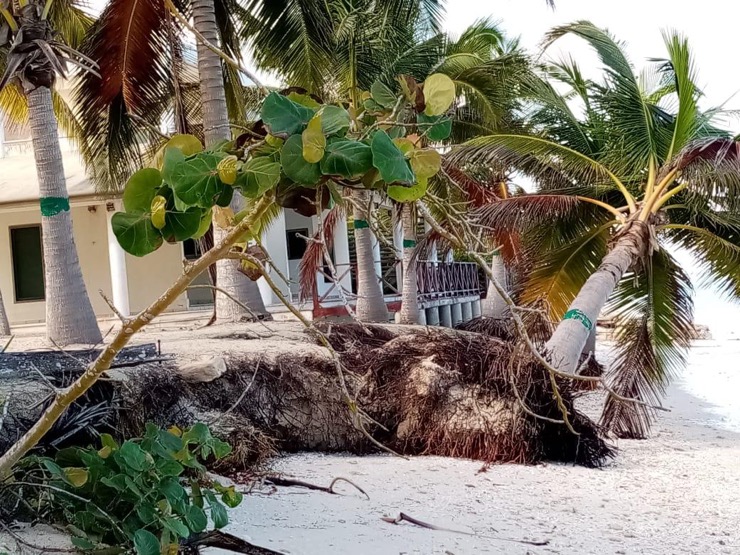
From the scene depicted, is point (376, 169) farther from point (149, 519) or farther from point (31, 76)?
point (31, 76)

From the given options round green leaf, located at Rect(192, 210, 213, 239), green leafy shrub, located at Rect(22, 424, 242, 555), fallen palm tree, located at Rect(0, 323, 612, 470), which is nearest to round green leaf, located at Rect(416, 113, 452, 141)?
round green leaf, located at Rect(192, 210, 213, 239)

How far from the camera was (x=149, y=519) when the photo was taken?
8.45ft

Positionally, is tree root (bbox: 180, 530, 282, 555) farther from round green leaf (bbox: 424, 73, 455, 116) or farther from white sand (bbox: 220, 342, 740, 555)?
round green leaf (bbox: 424, 73, 455, 116)

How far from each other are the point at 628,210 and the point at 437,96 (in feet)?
28.9

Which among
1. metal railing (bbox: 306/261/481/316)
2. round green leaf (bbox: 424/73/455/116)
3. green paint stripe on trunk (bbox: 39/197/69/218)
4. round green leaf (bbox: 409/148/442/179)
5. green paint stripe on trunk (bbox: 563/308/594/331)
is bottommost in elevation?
green paint stripe on trunk (bbox: 563/308/594/331)

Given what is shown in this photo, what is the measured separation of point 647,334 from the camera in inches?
353

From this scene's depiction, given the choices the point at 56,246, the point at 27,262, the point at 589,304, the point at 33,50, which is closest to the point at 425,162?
the point at 589,304

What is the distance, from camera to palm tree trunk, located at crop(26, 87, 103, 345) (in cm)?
784

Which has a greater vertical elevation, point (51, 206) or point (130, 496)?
point (51, 206)

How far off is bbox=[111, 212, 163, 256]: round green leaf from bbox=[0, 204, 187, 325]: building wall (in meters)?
16.2

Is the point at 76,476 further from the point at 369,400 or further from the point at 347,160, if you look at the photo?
the point at 369,400

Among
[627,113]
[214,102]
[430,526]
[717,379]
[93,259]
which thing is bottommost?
[717,379]

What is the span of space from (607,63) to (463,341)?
520cm

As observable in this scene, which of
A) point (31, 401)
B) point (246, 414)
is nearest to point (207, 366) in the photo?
point (246, 414)
